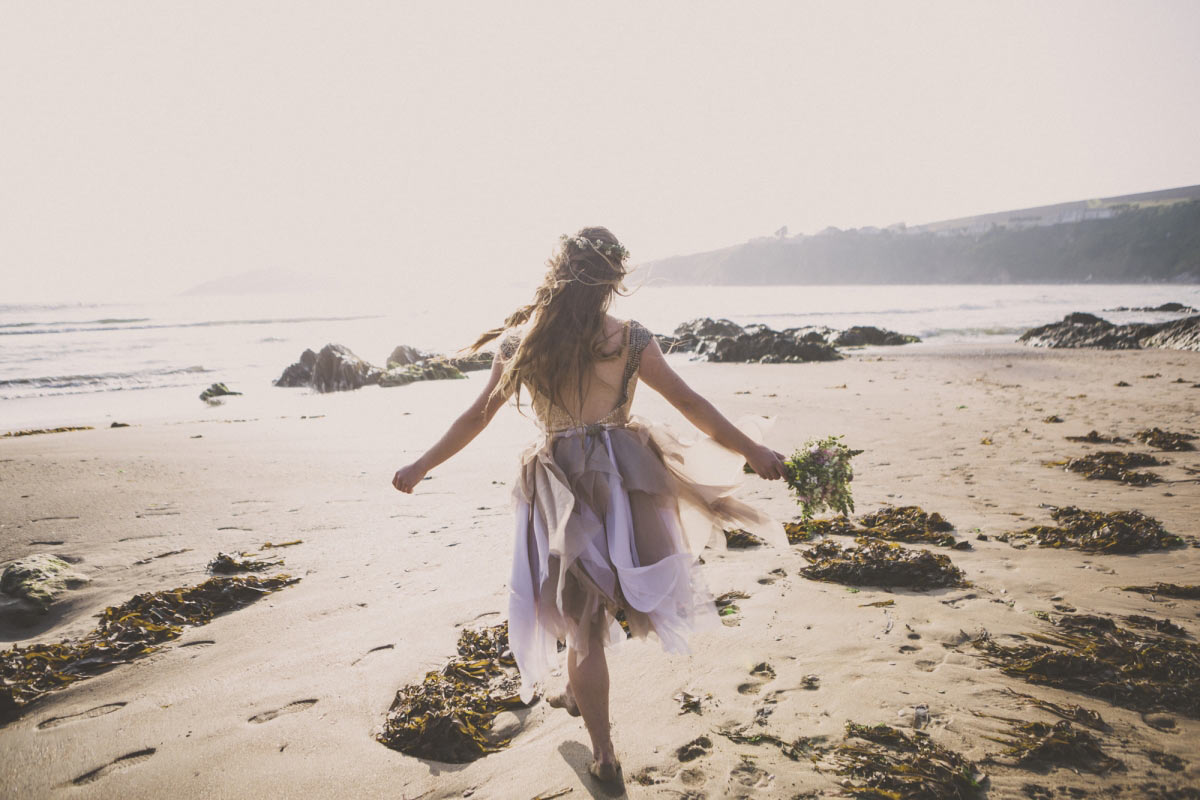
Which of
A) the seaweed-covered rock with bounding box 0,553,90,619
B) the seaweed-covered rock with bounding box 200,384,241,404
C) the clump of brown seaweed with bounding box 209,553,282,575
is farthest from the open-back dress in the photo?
the seaweed-covered rock with bounding box 200,384,241,404

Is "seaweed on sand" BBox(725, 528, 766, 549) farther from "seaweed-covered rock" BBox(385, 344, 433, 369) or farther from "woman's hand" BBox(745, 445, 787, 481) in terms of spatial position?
"seaweed-covered rock" BBox(385, 344, 433, 369)

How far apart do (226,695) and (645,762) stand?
2.15m

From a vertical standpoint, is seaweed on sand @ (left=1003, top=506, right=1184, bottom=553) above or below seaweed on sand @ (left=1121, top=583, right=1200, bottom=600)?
above

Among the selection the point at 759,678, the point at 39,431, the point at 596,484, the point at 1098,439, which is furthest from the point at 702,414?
the point at 39,431

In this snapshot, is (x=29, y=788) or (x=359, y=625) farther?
(x=359, y=625)

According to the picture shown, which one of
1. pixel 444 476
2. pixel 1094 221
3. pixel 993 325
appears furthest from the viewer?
pixel 1094 221

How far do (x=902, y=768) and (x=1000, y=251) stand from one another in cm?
12383

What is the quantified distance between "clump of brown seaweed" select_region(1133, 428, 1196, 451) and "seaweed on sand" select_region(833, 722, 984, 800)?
6.63m

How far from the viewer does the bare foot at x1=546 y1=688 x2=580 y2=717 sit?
3000 millimetres

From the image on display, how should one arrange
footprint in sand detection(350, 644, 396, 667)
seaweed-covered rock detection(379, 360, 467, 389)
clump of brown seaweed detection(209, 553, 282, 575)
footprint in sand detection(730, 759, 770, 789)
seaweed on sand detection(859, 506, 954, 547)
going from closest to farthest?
footprint in sand detection(730, 759, 770, 789), footprint in sand detection(350, 644, 396, 667), clump of brown seaweed detection(209, 553, 282, 575), seaweed on sand detection(859, 506, 954, 547), seaweed-covered rock detection(379, 360, 467, 389)

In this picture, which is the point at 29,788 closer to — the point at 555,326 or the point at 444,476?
the point at 555,326

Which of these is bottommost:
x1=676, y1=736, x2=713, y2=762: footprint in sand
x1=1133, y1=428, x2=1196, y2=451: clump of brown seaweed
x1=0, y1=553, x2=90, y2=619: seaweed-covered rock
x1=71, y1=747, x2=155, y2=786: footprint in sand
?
x1=676, y1=736, x2=713, y2=762: footprint in sand

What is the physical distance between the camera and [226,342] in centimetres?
2655

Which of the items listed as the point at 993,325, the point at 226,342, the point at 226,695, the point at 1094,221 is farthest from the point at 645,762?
the point at 1094,221
